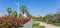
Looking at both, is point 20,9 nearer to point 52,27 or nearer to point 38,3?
point 38,3

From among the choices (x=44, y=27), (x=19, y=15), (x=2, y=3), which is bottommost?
(x=44, y=27)

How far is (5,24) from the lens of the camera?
7.40 meters

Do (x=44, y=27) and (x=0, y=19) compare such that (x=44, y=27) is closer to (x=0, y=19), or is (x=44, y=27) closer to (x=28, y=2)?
(x=28, y=2)

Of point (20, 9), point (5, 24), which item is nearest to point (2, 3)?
point (20, 9)

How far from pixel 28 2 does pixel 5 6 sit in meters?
1.27

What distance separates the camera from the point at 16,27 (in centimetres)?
895

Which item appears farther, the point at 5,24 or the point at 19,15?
the point at 19,15

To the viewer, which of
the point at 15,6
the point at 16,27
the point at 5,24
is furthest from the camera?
the point at 15,6

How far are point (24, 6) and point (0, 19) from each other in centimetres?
372

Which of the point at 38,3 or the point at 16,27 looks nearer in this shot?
the point at 16,27

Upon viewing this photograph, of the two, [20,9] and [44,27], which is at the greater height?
[20,9]

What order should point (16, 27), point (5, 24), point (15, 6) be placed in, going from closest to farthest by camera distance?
point (5, 24), point (16, 27), point (15, 6)

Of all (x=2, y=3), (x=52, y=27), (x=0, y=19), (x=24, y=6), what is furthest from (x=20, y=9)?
(x=0, y=19)

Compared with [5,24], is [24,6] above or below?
above
